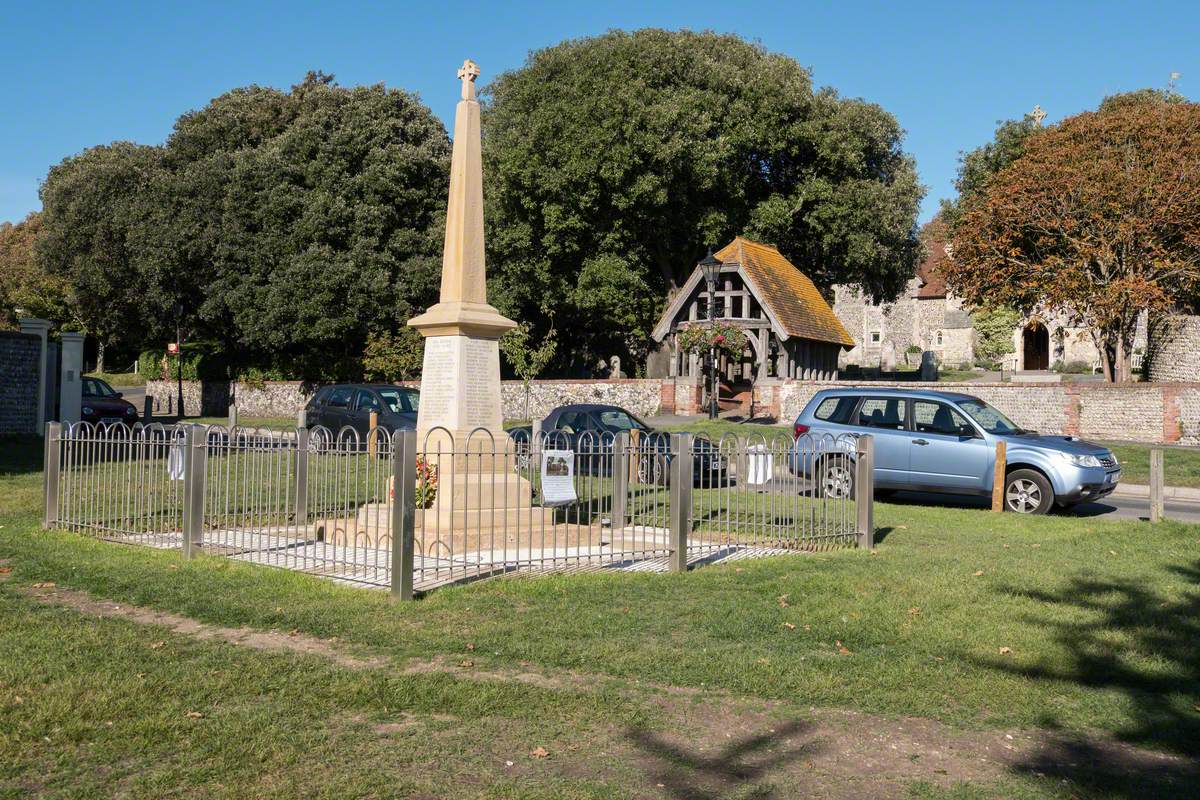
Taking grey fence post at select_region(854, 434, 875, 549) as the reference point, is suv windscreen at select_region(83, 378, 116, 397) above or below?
above

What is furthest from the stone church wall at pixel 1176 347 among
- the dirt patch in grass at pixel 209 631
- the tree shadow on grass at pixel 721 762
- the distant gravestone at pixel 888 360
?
the dirt patch in grass at pixel 209 631

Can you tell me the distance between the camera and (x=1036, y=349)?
58.7 meters

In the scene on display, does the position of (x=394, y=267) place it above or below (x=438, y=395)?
above

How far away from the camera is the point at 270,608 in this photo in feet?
24.5

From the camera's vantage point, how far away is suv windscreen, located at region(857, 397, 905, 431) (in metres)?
15.6

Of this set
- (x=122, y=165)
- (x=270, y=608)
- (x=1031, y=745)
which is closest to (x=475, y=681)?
(x=270, y=608)

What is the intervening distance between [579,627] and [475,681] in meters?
1.38

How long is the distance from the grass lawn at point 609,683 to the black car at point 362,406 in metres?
13.3

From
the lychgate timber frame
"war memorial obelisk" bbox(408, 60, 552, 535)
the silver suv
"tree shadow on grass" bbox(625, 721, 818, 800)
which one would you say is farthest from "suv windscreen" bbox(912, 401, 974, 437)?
the lychgate timber frame

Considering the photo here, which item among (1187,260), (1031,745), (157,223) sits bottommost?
(1031,745)

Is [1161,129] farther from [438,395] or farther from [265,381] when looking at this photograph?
[265,381]

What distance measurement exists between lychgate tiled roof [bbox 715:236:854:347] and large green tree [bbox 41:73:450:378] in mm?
12375

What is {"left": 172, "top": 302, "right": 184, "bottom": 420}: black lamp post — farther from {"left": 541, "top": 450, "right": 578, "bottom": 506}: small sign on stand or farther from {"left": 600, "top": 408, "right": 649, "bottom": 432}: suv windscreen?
{"left": 541, "top": 450, "right": 578, "bottom": 506}: small sign on stand

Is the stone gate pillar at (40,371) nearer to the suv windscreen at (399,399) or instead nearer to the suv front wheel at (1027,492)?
the suv windscreen at (399,399)
